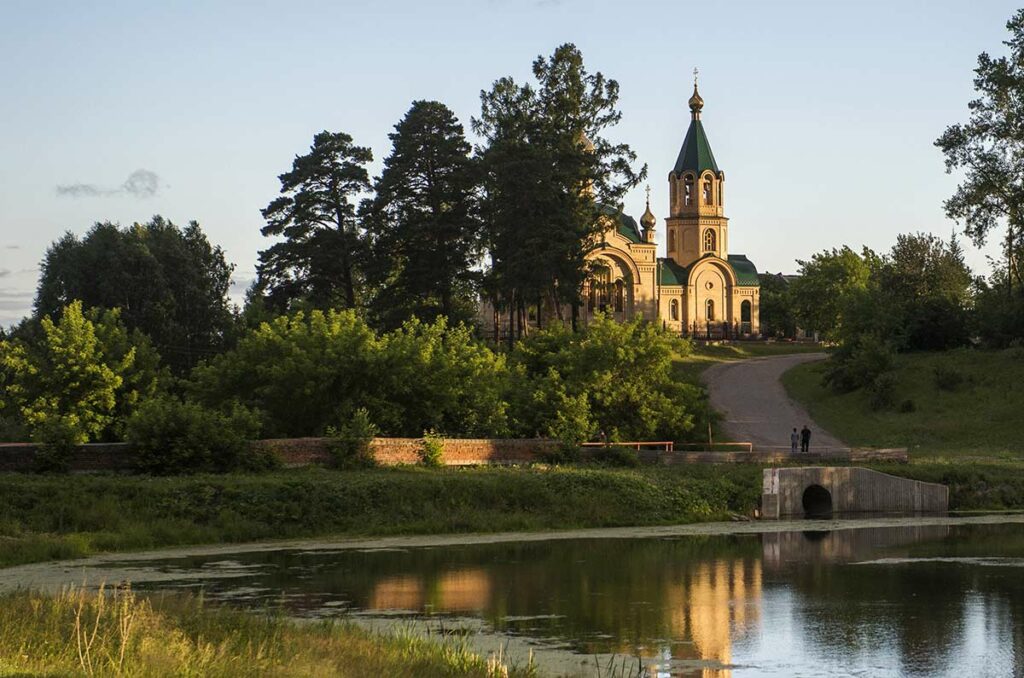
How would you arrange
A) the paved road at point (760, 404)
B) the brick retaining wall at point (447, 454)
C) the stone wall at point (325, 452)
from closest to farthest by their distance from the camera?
1. the stone wall at point (325, 452)
2. the brick retaining wall at point (447, 454)
3. the paved road at point (760, 404)

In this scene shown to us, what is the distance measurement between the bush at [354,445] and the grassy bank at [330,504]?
0.78 m

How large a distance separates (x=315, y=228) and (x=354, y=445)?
26.5 m

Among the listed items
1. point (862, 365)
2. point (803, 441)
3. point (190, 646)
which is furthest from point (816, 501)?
point (190, 646)

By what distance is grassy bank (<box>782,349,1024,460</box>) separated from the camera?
59219mm

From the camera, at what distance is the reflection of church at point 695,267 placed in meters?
107

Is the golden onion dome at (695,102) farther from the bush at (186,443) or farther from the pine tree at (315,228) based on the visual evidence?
the bush at (186,443)

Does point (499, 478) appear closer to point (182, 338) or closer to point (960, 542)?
point (960, 542)

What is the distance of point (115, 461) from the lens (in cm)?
3959

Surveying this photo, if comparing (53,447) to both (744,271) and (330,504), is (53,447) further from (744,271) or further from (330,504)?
(744,271)

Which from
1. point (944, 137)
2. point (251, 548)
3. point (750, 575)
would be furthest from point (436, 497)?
point (944, 137)

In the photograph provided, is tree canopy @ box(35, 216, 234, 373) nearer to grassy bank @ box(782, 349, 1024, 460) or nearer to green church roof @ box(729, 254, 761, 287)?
grassy bank @ box(782, 349, 1024, 460)

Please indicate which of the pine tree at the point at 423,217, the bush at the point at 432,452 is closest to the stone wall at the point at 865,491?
the bush at the point at 432,452

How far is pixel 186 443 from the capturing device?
132ft

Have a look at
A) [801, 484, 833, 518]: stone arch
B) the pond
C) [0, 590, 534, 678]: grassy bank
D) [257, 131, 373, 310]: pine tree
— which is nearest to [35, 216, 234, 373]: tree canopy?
[257, 131, 373, 310]: pine tree
